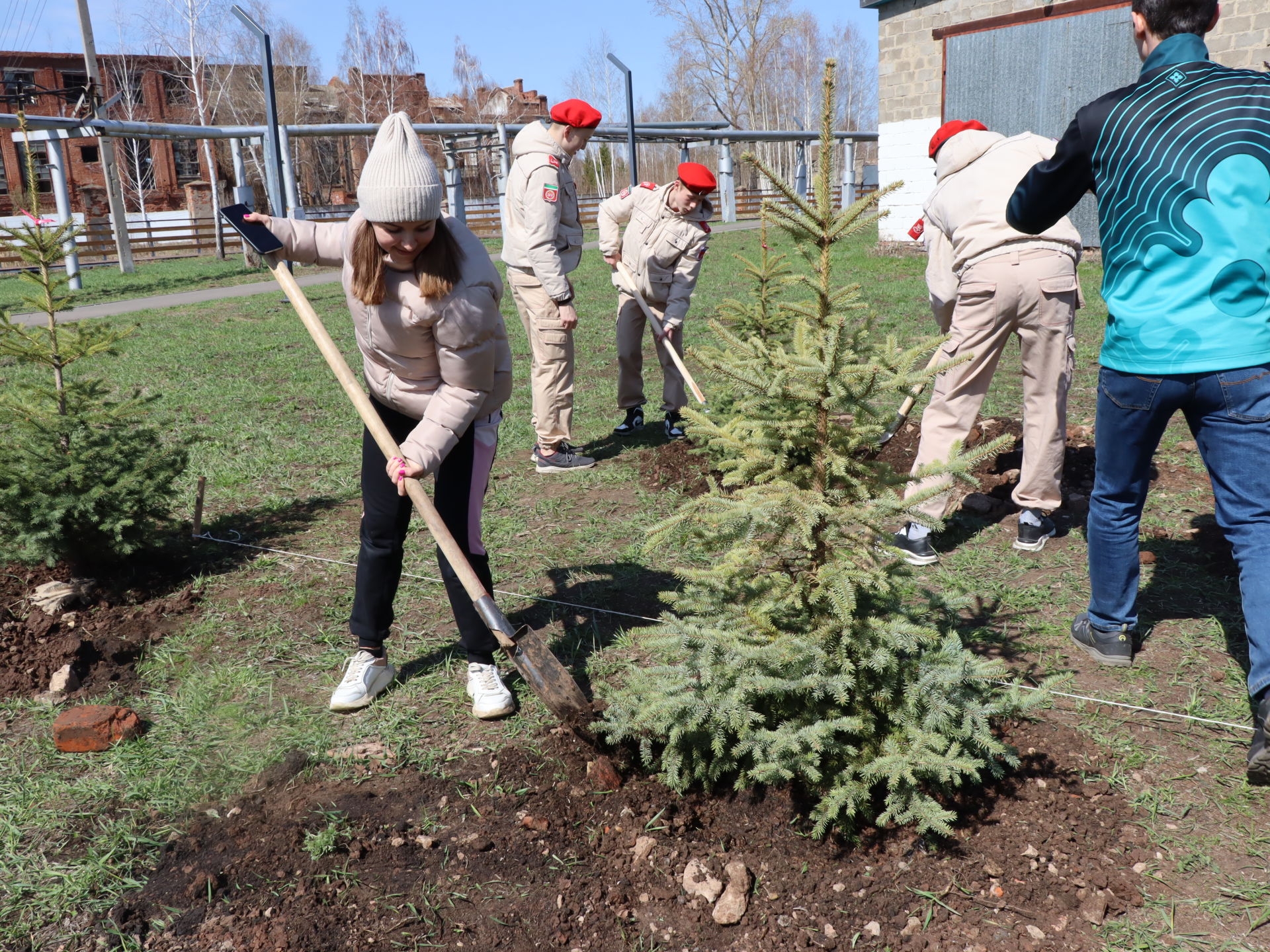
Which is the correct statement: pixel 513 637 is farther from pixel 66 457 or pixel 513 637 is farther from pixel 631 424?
pixel 631 424

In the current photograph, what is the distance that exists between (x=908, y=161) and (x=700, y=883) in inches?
571

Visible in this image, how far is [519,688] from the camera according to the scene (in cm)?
340

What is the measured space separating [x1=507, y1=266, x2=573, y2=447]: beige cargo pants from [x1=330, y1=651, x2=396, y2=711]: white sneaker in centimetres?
268

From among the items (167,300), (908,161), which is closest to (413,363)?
(908,161)

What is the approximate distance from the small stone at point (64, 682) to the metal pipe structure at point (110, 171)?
755 inches

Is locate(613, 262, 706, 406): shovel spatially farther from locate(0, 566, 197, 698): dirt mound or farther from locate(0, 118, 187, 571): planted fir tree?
locate(0, 566, 197, 698): dirt mound

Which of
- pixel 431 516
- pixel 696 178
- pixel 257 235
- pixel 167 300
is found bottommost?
pixel 431 516

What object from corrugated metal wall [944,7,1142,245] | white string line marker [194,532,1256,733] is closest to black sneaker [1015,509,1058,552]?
white string line marker [194,532,1256,733]

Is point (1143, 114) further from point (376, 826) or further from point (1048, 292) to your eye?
point (376, 826)

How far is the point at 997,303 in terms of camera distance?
405cm

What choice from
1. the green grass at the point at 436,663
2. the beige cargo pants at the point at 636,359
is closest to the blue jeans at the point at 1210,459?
the green grass at the point at 436,663

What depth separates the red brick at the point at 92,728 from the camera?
3.09m

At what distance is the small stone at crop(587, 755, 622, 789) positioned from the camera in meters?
2.79

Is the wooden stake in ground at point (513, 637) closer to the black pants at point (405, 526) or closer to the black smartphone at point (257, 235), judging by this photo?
the black smartphone at point (257, 235)
